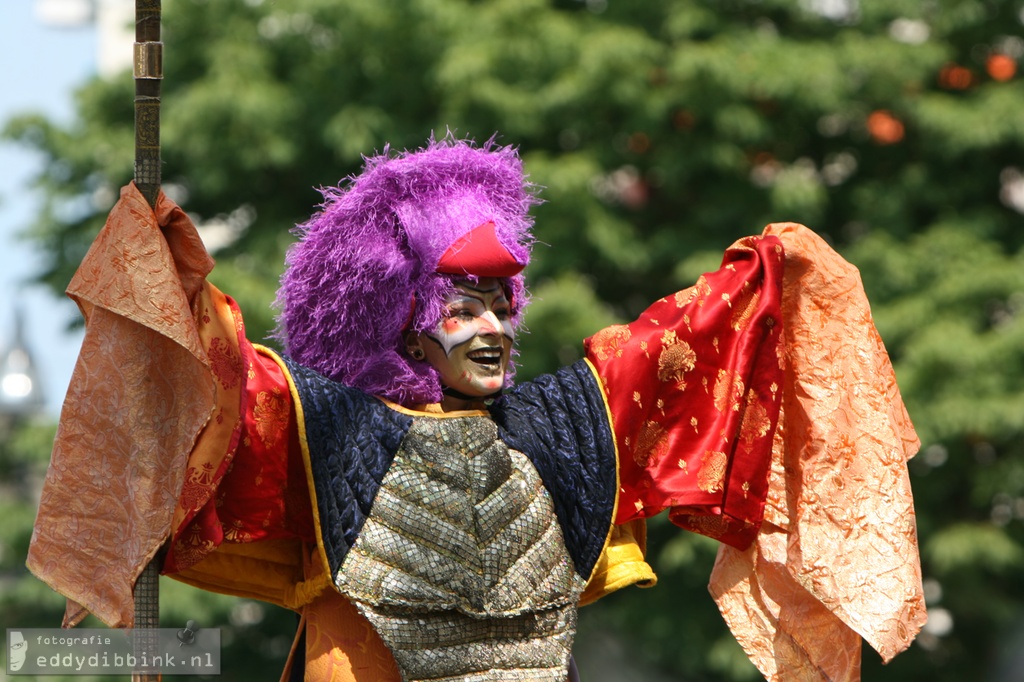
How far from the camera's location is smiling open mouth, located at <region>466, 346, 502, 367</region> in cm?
321

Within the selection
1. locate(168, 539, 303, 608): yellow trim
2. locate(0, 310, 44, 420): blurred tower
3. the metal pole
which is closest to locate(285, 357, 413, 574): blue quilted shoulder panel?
locate(168, 539, 303, 608): yellow trim

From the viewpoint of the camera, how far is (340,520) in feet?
10.2

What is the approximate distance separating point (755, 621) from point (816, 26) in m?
5.77

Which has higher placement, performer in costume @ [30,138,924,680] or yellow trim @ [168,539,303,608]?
performer in costume @ [30,138,924,680]

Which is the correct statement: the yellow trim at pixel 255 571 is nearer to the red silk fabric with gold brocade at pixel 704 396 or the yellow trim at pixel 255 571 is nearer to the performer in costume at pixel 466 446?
the performer in costume at pixel 466 446

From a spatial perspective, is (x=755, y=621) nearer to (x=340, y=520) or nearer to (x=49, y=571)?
(x=340, y=520)

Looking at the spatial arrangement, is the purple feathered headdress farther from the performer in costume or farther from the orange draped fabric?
the orange draped fabric

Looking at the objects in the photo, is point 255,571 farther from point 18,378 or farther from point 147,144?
point 18,378

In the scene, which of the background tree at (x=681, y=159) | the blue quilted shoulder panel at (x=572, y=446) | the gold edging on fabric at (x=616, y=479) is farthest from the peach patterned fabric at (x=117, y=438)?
the background tree at (x=681, y=159)

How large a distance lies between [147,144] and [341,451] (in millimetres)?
719

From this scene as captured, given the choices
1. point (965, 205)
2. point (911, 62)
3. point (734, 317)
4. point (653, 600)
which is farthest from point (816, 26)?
point (734, 317)

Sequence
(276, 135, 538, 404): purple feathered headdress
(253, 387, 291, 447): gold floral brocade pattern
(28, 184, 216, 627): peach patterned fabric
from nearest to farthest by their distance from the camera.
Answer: (28, 184, 216, 627): peach patterned fabric
(253, 387, 291, 447): gold floral brocade pattern
(276, 135, 538, 404): purple feathered headdress

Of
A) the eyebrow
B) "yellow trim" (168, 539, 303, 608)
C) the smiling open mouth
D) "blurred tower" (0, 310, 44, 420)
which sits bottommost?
"blurred tower" (0, 310, 44, 420)

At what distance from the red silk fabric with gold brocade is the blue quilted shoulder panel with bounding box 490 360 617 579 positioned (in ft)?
0.17
